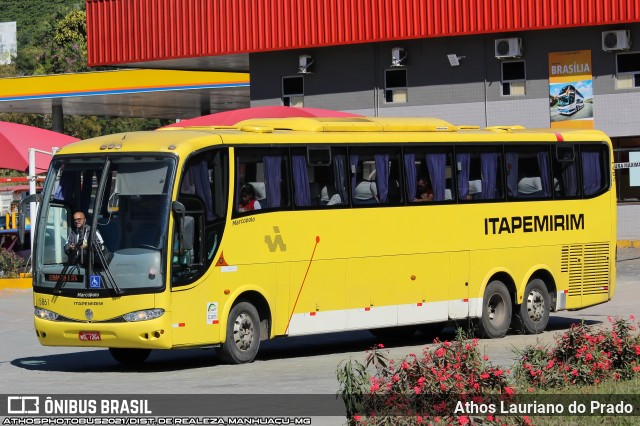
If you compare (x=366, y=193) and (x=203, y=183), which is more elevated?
(x=203, y=183)

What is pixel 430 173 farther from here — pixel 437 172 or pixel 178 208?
pixel 178 208

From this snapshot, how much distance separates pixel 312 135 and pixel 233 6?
23.0 meters

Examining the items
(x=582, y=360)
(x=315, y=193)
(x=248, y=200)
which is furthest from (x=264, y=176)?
(x=582, y=360)

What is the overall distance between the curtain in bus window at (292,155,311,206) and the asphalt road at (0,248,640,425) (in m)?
2.16

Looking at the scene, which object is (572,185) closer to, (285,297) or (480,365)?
(285,297)

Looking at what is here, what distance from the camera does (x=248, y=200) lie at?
19109 mm

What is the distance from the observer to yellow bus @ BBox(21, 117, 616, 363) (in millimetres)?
18031

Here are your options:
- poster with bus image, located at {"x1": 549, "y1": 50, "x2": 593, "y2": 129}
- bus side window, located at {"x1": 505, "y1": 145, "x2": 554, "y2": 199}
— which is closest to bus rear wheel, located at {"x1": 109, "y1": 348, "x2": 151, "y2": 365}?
bus side window, located at {"x1": 505, "y1": 145, "x2": 554, "y2": 199}

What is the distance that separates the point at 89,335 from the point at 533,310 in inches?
320

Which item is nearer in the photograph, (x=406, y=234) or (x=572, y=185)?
(x=406, y=234)

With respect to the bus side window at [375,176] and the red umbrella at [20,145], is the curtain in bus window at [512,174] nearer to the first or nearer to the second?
the bus side window at [375,176]

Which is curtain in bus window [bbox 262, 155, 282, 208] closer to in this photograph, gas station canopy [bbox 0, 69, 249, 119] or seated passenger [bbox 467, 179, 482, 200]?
seated passenger [bbox 467, 179, 482, 200]

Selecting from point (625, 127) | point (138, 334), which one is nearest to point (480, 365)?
point (138, 334)

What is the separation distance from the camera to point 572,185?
23.9 metres
